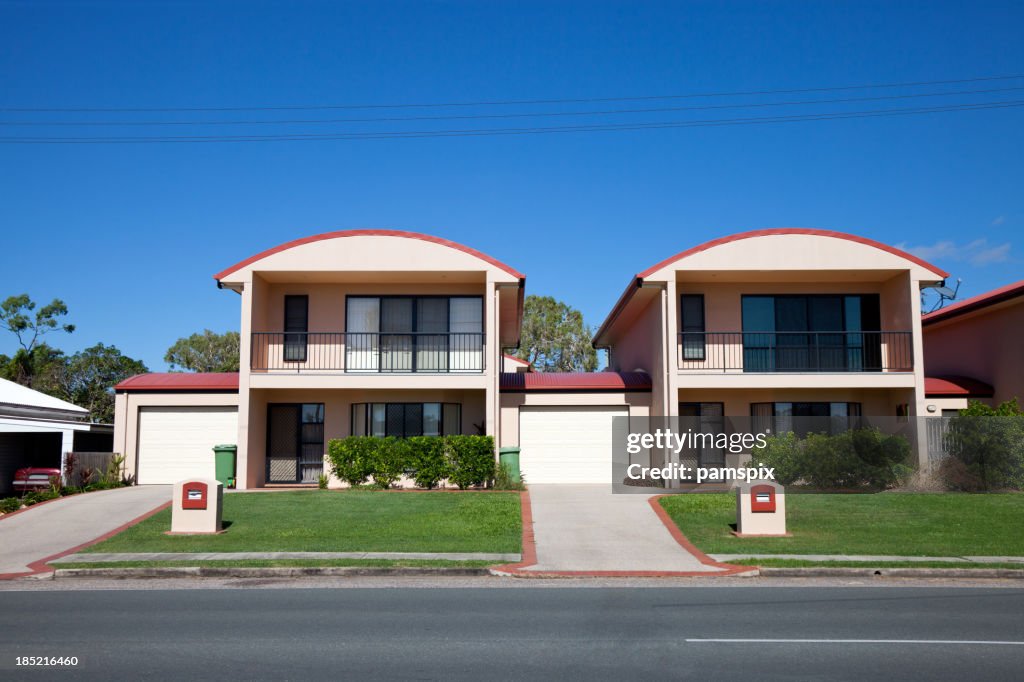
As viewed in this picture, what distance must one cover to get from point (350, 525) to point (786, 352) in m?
13.6

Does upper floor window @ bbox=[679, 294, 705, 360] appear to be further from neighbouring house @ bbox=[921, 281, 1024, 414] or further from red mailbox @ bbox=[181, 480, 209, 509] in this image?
red mailbox @ bbox=[181, 480, 209, 509]

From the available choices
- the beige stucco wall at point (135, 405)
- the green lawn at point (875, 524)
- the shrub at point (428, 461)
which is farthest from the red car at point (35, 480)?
the green lawn at point (875, 524)

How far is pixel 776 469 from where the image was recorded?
2048cm

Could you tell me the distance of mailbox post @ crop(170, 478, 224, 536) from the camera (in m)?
15.0

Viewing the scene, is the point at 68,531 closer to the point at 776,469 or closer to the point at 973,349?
the point at 776,469

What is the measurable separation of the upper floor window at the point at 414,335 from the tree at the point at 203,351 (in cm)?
3835

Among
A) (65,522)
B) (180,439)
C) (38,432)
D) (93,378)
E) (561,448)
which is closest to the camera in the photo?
(65,522)

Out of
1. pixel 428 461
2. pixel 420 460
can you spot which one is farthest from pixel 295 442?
pixel 428 461

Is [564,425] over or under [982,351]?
under

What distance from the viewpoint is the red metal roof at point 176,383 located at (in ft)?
76.2

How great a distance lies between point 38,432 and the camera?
1001 inches

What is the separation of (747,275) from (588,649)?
16928 mm

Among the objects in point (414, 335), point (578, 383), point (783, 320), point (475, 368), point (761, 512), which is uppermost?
point (783, 320)
